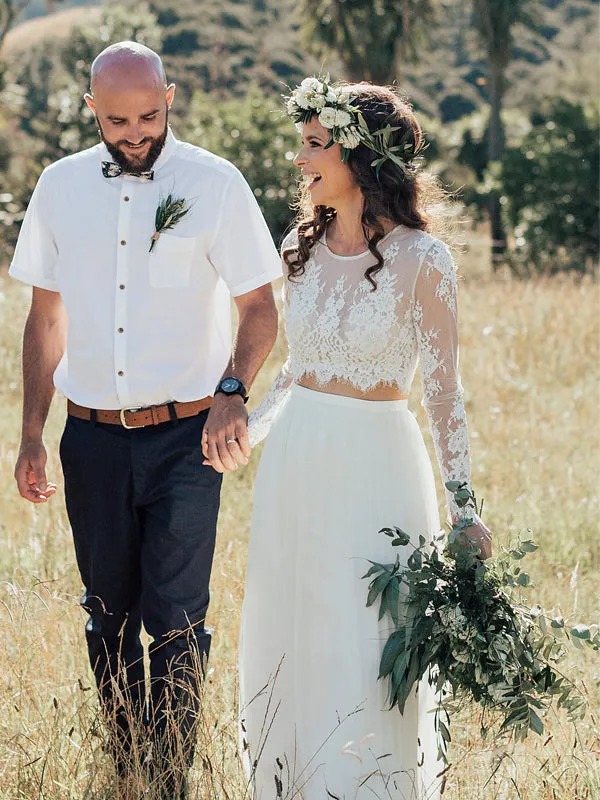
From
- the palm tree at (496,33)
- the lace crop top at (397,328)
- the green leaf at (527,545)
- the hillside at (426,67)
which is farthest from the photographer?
the hillside at (426,67)

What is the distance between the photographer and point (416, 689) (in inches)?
116

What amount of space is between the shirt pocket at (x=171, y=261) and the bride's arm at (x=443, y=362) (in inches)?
33.7

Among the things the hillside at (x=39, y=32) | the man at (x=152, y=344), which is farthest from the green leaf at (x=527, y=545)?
the hillside at (x=39, y=32)

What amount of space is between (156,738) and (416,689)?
0.93 metres

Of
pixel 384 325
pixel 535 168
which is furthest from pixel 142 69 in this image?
pixel 535 168

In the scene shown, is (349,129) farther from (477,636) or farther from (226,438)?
(477,636)

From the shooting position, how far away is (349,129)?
303 centimetres

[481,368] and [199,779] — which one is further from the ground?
[481,368]

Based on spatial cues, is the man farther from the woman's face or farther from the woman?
the woman's face

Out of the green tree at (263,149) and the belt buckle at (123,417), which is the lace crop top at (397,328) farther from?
the green tree at (263,149)

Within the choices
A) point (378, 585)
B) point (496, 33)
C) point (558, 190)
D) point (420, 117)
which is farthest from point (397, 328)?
point (496, 33)

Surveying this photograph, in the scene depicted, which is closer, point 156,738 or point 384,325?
point 384,325

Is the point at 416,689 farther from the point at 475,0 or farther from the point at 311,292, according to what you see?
the point at 475,0

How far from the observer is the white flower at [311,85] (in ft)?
10.4
